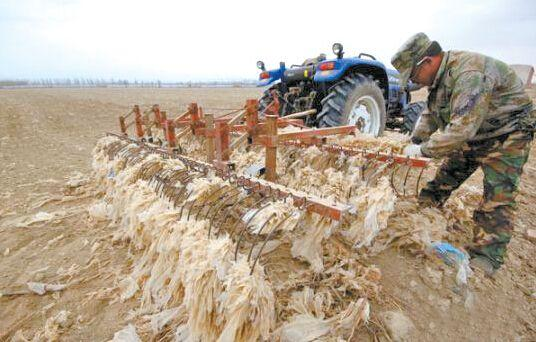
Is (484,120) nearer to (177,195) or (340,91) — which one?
(340,91)

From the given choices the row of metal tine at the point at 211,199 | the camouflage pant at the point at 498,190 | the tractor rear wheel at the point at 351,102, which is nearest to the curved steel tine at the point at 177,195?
the row of metal tine at the point at 211,199

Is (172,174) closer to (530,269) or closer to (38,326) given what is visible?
(38,326)

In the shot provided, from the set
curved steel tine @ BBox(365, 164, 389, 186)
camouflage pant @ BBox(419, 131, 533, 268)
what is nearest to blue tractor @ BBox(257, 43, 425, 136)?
curved steel tine @ BBox(365, 164, 389, 186)

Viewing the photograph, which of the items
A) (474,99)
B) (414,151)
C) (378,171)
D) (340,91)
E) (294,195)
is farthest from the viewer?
(340,91)

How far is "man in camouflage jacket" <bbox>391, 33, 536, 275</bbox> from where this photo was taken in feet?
6.72

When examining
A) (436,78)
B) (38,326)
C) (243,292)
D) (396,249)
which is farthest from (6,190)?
(436,78)

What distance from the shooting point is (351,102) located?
4367 mm

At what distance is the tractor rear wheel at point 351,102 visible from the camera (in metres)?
4.27

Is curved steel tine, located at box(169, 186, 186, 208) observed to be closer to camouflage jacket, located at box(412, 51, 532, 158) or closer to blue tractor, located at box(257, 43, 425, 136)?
camouflage jacket, located at box(412, 51, 532, 158)

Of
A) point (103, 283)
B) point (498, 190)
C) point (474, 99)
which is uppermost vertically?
point (474, 99)

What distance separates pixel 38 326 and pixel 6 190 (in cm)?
356

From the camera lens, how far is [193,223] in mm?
1741

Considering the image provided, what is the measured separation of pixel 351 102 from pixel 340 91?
0.81 feet

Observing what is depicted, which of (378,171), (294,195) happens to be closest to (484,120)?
(378,171)
